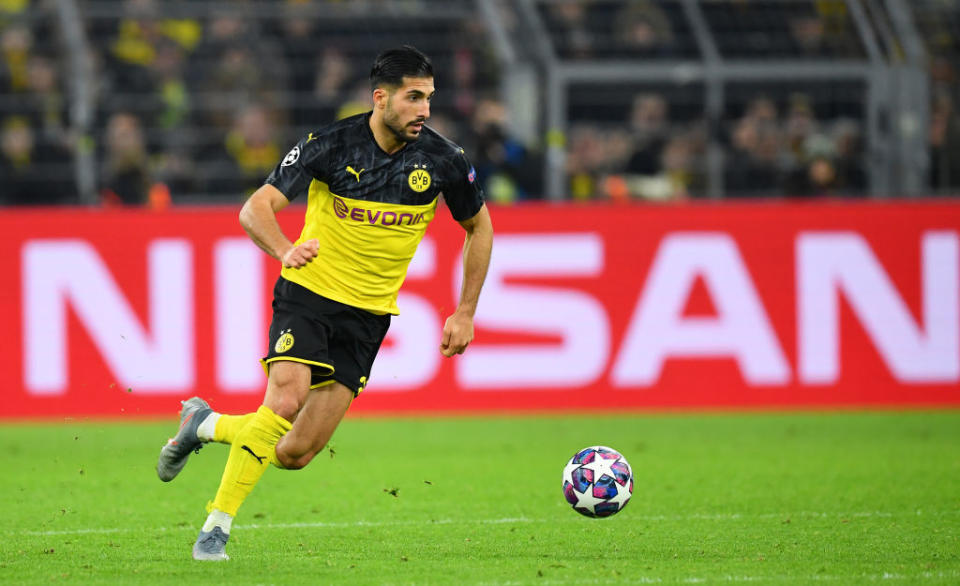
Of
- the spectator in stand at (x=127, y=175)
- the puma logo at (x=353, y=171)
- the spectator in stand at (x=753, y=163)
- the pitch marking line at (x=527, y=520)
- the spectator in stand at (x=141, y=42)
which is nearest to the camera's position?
the puma logo at (x=353, y=171)

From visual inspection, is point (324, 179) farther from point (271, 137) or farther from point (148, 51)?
point (148, 51)

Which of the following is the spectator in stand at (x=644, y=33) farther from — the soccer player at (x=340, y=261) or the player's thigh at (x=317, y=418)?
the player's thigh at (x=317, y=418)

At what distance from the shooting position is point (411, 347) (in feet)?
43.5

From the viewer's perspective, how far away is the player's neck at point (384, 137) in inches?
275

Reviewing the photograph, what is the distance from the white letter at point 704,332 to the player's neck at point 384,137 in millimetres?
6628

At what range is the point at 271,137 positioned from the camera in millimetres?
16672

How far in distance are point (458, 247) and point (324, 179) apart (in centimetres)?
650

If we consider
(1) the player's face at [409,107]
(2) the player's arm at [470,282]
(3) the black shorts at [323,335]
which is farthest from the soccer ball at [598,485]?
(1) the player's face at [409,107]

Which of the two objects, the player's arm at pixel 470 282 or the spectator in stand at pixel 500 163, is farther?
the spectator in stand at pixel 500 163

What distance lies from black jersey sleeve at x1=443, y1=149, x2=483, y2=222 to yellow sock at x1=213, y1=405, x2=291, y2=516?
1365mm

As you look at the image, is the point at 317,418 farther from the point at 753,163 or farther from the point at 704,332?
the point at 753,163

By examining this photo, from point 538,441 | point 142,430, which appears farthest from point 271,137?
point 538,441

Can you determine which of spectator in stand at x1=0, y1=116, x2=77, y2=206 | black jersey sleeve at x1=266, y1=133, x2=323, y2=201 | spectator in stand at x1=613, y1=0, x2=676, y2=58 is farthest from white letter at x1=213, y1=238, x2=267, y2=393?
black jersey sleeve at x1=266, y1=133, x2=323, y2=201

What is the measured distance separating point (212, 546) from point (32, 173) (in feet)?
34.4
